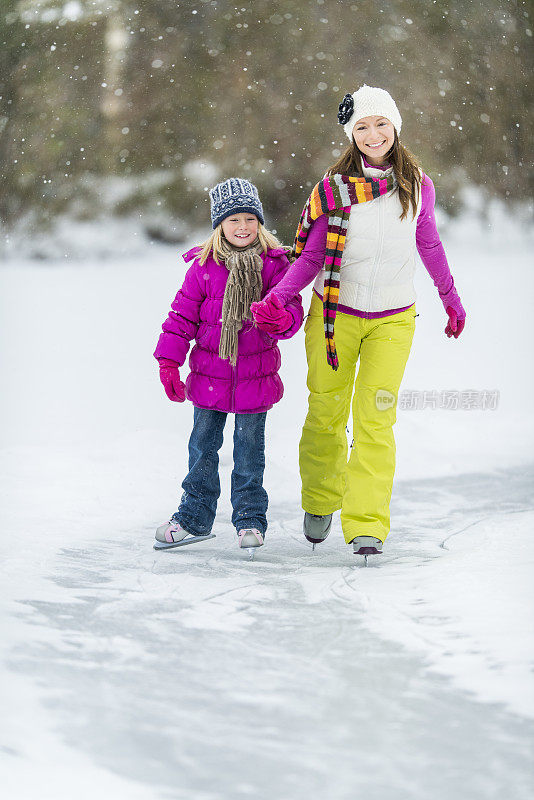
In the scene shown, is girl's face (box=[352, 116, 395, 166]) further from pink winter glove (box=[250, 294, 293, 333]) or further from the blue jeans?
the blue jeans

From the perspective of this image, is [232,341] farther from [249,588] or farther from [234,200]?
[249,588]

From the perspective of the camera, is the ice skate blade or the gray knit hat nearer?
the gray knit hat

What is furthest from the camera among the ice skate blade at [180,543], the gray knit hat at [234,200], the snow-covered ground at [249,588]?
the ice skate blade at [180,543]

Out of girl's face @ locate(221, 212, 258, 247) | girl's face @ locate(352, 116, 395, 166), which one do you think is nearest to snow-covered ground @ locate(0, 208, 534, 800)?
girl's face @ locate(221, 212, 258, 247)

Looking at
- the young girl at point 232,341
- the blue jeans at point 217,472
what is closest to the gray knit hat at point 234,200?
the young girl at point 232,341

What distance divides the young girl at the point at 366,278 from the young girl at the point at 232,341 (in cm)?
9

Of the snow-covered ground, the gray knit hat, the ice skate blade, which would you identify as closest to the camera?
the snow-covered ground

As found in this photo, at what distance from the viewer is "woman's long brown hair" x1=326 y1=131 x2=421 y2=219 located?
196cm

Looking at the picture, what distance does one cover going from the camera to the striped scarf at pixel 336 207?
1938 millimetres

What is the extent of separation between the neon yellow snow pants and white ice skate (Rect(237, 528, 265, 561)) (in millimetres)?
190

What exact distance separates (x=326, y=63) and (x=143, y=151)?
2.26 feet

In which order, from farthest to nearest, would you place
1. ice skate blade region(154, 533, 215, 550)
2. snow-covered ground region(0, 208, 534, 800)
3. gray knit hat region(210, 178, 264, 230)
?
1. ice skate blade region(154, 533, 215, 550)
2. gray knit hat region(210, 178, 264, 230)
3. snow-covered ground region(0, 208, 534, 800)

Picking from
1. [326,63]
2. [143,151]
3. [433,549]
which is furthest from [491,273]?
[433,549]

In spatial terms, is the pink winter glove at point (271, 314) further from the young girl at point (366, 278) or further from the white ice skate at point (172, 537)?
the white ice skate at point (172, 537)
